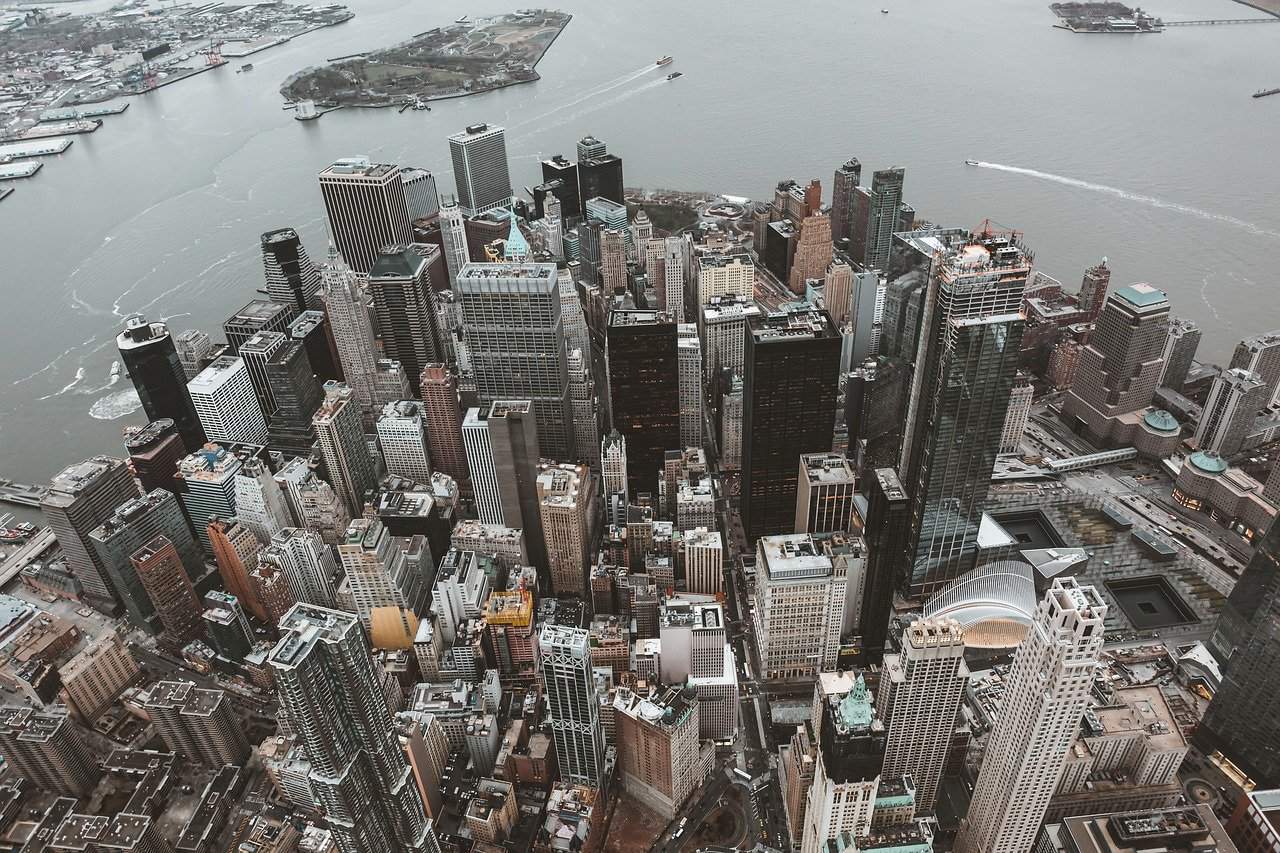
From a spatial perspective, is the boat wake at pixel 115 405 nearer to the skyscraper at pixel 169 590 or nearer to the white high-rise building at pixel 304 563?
the skyscraper at pixel 169 590

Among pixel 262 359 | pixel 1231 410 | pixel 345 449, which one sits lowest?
pixel 1231 410

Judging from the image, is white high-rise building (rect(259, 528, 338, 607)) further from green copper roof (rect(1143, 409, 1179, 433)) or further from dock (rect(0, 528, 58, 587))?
green copper roof (rect(1143, 409, 1179, 433))

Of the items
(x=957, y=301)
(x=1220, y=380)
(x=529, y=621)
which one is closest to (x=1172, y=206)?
(x=1220, y=380)

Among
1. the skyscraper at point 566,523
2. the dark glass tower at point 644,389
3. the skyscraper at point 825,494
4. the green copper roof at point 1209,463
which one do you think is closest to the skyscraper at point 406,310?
the dark glass tower at point 644,389

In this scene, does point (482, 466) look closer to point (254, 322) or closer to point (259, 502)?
point (259, 502)

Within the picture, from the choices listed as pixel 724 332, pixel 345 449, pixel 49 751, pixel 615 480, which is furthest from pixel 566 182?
pixel 49 751

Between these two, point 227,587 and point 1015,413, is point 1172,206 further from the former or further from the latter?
point 227,587

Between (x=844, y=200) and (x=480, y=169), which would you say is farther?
(x=480, y=169)
